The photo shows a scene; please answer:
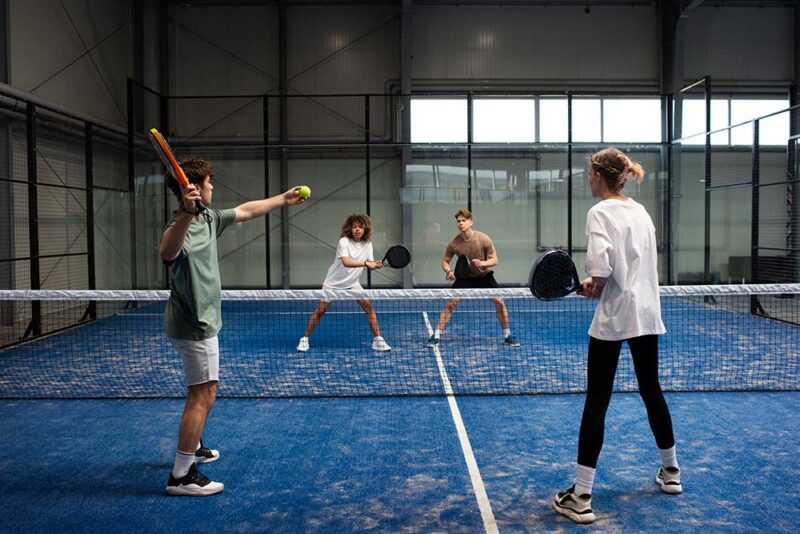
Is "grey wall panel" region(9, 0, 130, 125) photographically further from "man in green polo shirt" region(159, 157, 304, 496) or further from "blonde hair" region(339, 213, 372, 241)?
"man in green polo shirt" region(159, 157, 304, 496)

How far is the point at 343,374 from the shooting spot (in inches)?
274

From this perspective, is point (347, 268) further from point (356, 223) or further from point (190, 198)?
point (190, 198)

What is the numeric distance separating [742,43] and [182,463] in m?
17.3

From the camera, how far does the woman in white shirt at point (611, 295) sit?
3416mm

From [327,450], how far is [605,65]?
583 inches

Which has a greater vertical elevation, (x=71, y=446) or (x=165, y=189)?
(x=165, y=189)

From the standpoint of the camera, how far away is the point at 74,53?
42.8ft

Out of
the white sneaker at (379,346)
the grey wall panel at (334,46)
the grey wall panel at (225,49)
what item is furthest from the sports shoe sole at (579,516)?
the grey wall panel at (225,49)

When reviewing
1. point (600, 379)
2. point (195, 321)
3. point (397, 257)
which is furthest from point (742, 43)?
point (195, 321)

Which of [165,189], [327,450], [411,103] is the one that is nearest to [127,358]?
[327,450]

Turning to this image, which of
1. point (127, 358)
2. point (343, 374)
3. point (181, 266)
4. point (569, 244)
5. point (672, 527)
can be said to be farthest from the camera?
point (569, 244)

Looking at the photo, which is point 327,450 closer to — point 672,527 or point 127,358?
point 672,527

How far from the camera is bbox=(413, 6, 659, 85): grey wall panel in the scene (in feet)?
55.3

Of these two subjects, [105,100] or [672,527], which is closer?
[672,527]
